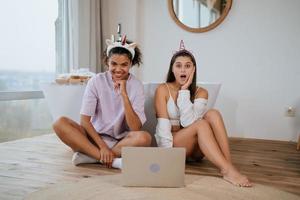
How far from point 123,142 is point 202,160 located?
23.8 inches

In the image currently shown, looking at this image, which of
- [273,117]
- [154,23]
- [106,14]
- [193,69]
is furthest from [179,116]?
[106,14]

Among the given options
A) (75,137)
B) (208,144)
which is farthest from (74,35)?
(208,144)

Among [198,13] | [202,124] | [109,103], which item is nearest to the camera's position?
[202,124]

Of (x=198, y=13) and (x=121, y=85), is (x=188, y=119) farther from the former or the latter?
(x=198, y=13)

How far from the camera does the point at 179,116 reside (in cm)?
202

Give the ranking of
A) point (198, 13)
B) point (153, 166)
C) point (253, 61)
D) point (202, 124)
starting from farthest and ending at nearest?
point (198, 13) < point (253, 61) < point (202, 124) < point (153, 166)

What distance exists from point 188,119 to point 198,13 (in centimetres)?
181

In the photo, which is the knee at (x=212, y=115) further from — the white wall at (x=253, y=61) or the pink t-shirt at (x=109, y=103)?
the white wall at (x=253, y=61)

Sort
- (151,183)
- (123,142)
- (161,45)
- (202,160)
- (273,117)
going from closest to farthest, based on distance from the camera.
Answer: (151,183)
(123,142)
(202,160)
(273,117)
(161,45)

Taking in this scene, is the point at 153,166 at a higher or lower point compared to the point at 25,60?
lower

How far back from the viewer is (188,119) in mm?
1950

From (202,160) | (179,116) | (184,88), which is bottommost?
(202,160)

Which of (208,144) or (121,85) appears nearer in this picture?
(208,144)

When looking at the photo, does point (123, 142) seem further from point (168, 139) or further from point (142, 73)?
point (142, 73)
